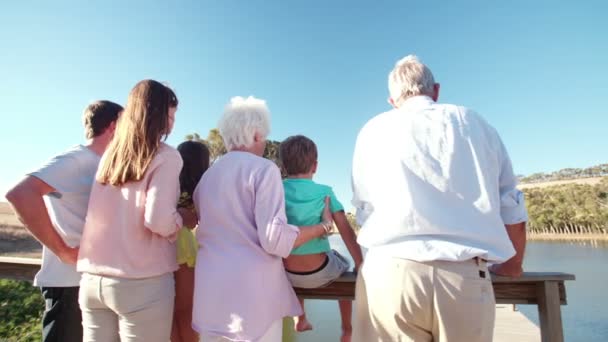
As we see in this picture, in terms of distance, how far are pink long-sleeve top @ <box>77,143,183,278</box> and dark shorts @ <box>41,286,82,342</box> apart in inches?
14.8

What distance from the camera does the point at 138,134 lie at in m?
1.32

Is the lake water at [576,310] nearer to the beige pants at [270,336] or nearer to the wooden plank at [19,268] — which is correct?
the wooden plank at [19,268]

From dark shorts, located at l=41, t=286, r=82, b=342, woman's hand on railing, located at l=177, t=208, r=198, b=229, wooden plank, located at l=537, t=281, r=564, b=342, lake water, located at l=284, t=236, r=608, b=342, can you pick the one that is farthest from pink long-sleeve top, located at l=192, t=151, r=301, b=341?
lake water, located at l=284, t=236, r=608, b=342

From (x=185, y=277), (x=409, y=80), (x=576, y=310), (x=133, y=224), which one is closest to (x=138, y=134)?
(x=133, y=224)

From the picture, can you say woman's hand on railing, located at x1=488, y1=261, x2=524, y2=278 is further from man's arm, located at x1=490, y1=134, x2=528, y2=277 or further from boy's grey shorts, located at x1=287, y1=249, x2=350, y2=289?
boy's grey shorts, located at x1=287, y1=249, x2=350, y2=289

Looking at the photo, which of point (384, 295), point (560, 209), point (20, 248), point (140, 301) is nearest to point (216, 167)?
point (140, 301)

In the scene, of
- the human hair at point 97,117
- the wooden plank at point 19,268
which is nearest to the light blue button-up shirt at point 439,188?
the human hair at point 97,117

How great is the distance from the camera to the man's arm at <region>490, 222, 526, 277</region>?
1.23 metres

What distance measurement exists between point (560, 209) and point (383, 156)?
69.4 m

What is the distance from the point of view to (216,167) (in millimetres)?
1405

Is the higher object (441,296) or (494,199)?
(494,199)

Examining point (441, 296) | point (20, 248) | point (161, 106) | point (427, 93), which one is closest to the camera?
point (441, 296)

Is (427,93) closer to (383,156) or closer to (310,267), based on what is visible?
(383,156)

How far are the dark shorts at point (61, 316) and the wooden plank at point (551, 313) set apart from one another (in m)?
1.97
